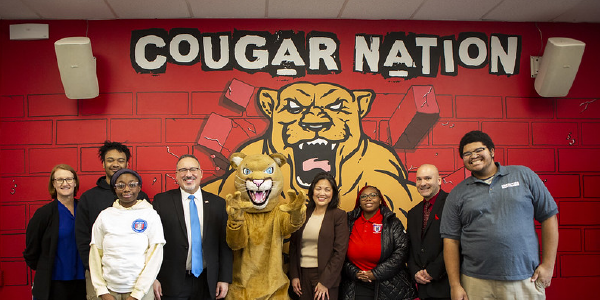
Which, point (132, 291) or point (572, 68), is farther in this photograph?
point (572, 68)

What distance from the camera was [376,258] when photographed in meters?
3.27

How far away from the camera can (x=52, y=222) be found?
10.7ft

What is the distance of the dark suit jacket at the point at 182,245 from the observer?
3.12 metres

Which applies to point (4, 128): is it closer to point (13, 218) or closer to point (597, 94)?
point (13, 218)

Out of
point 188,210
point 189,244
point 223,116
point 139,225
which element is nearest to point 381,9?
point 223,116

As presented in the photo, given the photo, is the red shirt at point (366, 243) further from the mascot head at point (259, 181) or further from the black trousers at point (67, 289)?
the black trousers at point (67, 289)

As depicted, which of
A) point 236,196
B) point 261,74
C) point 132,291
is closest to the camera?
point 132,291

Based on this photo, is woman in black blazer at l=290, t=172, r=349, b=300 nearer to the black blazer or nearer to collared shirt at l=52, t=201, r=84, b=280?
collared shirt at l=52, t=201, r=84, b=280

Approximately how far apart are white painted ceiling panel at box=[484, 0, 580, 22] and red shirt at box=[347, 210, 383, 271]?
2.11 meters

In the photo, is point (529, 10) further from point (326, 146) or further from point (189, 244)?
point (189, 244)

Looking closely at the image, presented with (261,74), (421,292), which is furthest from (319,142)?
(421,292)

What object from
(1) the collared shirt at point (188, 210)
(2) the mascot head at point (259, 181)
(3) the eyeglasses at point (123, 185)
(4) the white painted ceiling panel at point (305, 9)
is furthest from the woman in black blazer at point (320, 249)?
(4) the white painted ceiling panel at point (305, 9)

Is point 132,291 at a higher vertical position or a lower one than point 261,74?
lower

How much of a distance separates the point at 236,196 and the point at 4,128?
238cm
